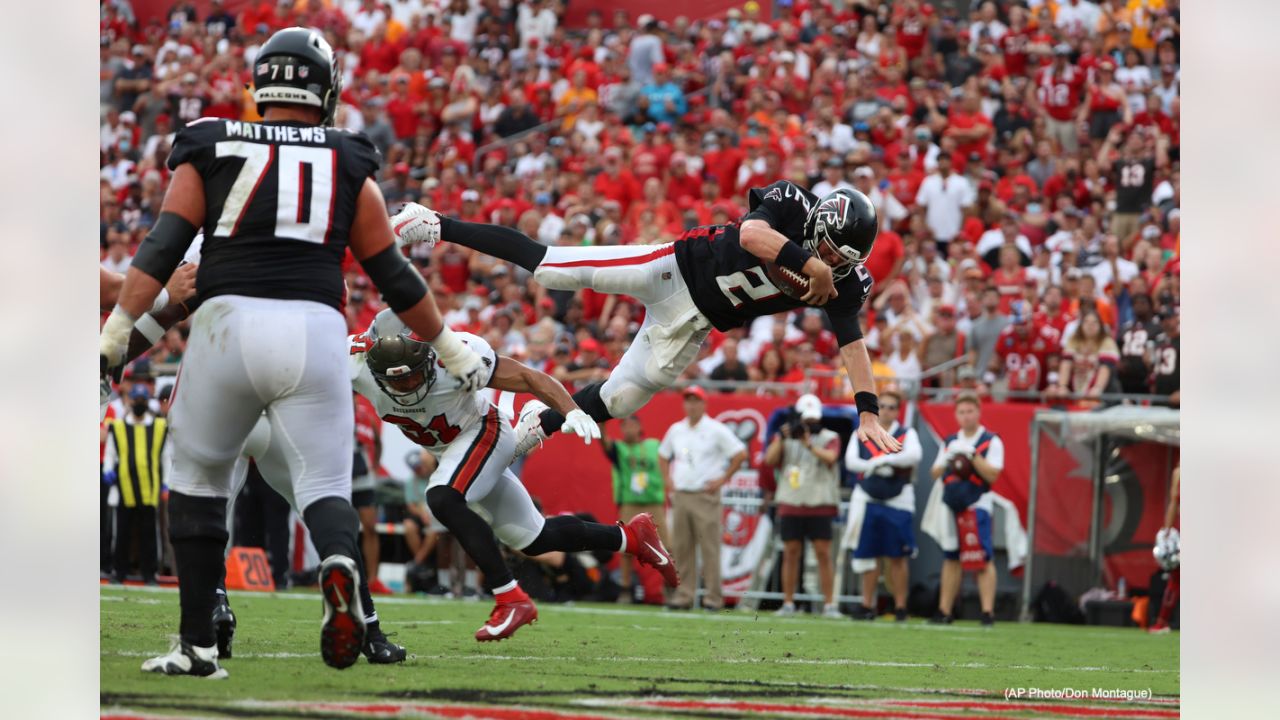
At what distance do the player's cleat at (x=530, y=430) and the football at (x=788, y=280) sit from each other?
136 centimetres

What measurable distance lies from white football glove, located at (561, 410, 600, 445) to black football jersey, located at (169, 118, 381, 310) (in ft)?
6.64

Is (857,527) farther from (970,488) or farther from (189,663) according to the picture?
(189,663)

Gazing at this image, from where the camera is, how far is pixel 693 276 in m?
7.79

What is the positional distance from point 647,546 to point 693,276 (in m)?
1.45

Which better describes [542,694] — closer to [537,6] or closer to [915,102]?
[915,102]

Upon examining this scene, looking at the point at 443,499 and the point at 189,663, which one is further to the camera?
the point at 443,499

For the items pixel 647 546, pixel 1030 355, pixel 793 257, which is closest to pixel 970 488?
pixel 1030 355

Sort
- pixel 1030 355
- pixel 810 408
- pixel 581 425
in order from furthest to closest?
pixel 1030 355 → pixel 810 408 → pixel 581 425

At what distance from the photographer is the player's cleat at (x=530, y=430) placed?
25.9ft

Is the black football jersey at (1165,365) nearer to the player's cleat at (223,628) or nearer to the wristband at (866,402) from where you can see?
the wristband at (866,402)

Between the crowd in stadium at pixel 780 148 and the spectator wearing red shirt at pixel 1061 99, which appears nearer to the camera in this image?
the crowd in stadium at pixel 780 148

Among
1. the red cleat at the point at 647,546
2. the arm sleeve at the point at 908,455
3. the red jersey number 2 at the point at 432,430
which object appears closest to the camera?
the red jersey number 2 at the point at 432,430

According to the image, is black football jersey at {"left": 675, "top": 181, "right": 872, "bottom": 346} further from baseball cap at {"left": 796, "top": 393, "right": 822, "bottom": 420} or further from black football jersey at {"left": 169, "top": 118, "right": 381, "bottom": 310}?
baseball cap at {"left": 796, "top": 393, "right": 822, "bottom": 420}

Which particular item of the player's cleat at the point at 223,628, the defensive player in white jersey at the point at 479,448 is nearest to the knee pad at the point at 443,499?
the defensive player in white jersey at the point at 479,448
